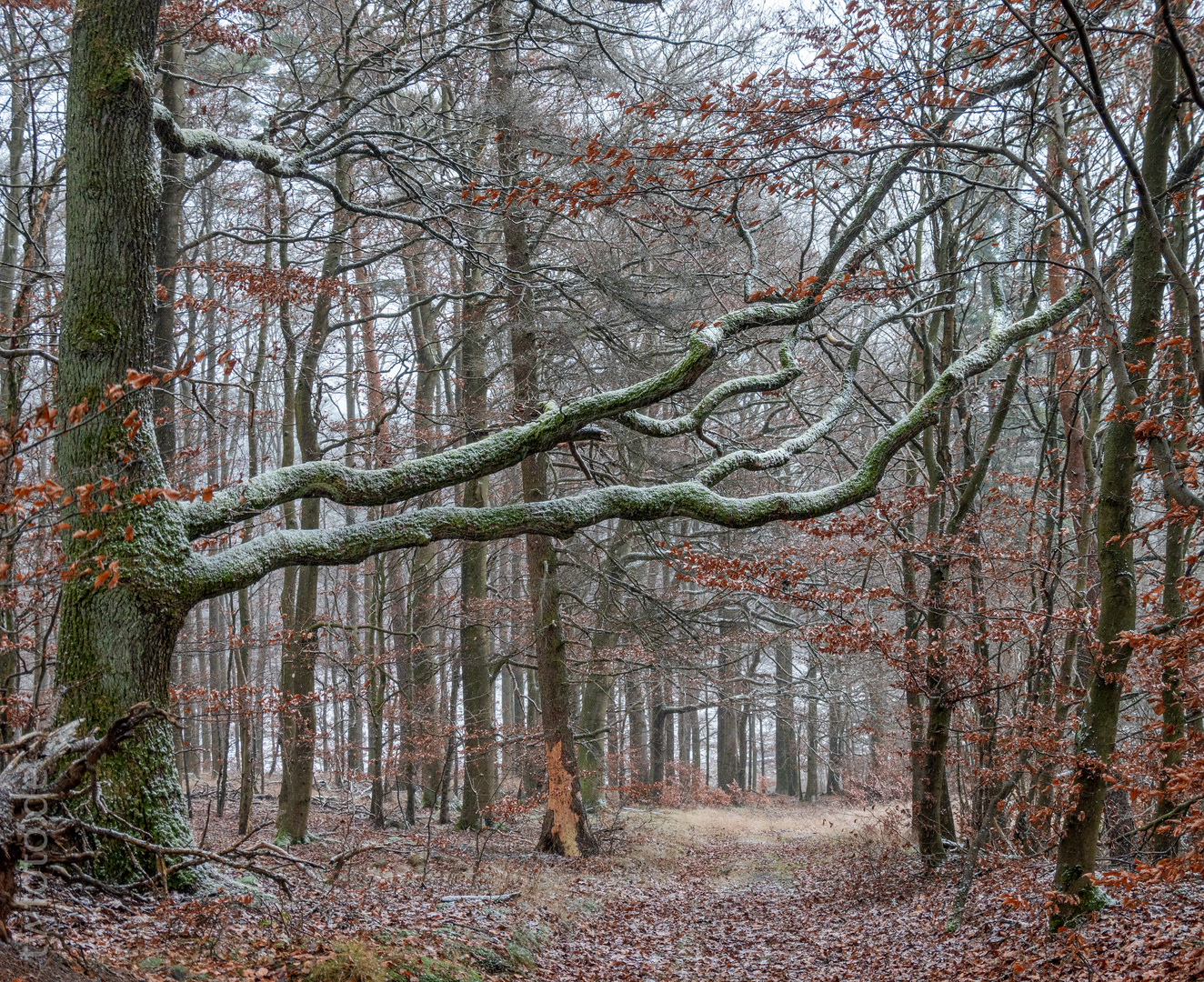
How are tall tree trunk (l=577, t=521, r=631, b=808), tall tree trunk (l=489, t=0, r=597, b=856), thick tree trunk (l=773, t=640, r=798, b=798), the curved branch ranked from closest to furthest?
the curved branch < tall tree trunk (l=489, t=0, r=597, b=856) < tall tree trunk (l=577, t=521, r=631, b=808) < thick tree trunk (l=773, t=640, r=798, b=798)

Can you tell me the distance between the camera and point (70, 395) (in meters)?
5.40

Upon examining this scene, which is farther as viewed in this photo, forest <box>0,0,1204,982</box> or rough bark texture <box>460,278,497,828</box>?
rough bark texture <box>460,278,497,828</box>

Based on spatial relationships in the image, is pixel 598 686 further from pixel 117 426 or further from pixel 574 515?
pixel 117 426

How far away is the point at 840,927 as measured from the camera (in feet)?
29.6

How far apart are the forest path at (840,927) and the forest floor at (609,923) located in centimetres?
3

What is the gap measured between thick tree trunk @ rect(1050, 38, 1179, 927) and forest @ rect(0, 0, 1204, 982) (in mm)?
36

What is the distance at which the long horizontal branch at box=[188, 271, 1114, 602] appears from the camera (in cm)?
564

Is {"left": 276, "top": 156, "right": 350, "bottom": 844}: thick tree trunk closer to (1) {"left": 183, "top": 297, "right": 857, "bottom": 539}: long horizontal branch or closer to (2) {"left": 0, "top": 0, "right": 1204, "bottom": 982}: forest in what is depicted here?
(2) {"left": 0, "top": 0, "right": 1204, "bottom": 982}: forest

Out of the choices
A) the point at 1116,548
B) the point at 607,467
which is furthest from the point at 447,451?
the point at 1116,548

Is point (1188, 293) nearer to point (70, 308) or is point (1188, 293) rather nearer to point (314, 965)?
point (314, 965)

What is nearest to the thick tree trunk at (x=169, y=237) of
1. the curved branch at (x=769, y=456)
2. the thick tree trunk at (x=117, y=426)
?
the thick tree trunk at (x=117, y=426)

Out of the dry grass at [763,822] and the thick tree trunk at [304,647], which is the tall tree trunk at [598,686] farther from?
the thick tree trunk at [304,647]

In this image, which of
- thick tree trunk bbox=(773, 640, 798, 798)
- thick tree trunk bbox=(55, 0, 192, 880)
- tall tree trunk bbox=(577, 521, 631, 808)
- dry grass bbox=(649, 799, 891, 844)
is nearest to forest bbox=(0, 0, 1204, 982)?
thick tree trunk bbox=(55, 0, 192, 880)

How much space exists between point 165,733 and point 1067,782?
6.72 meters
